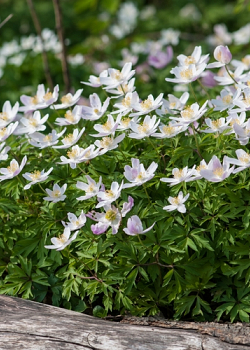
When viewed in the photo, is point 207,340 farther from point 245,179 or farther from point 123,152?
point 123,152

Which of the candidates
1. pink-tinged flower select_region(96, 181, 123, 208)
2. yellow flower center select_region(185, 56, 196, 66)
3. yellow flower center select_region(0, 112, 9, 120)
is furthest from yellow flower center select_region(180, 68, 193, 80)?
yellow flower center select_region(0, 112, 9, 120)

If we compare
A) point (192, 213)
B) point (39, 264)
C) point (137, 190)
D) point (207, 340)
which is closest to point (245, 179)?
point (192, 213)

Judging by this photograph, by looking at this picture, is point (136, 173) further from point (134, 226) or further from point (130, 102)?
point (130, 102)

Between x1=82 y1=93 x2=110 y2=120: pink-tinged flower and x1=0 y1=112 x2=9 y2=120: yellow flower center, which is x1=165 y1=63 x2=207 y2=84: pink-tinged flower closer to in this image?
x1=82 y1=93 x2=110 y2=120: pink-tinged flower

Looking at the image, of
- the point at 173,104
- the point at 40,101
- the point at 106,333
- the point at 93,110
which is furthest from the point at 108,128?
the point at 106,333

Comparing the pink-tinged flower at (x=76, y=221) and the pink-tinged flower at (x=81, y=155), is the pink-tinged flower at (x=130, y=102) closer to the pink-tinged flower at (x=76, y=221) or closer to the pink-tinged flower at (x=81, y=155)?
the pink-tinged flower at (x=81, y=155)
